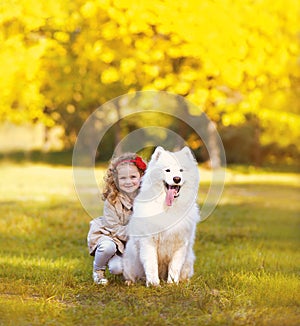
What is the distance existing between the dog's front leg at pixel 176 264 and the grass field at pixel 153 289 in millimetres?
124

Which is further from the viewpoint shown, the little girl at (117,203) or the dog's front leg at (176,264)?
the little girl at (117,203)

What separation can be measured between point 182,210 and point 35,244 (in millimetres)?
2916

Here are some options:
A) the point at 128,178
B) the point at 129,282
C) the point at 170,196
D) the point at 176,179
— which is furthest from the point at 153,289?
the point at 128,178

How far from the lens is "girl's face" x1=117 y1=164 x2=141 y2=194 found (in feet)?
17.6

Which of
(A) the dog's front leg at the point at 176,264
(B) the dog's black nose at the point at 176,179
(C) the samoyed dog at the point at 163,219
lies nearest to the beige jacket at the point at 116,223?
(C) the samoyed dog at the point at 163,219

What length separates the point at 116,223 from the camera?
17.7ft

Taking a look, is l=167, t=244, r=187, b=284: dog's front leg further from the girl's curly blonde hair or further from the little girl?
the girl's curly blonde hair

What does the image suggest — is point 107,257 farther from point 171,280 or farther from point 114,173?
point 114,173

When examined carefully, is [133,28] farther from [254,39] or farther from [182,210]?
[182,210]

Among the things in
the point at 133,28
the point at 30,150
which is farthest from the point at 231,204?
the point at 30,150

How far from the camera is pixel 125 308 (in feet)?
14.6

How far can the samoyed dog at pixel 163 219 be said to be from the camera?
485cm

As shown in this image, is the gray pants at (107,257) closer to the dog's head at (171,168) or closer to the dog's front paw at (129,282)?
the dog's front paw at (129,282)

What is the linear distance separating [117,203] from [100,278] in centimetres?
63
